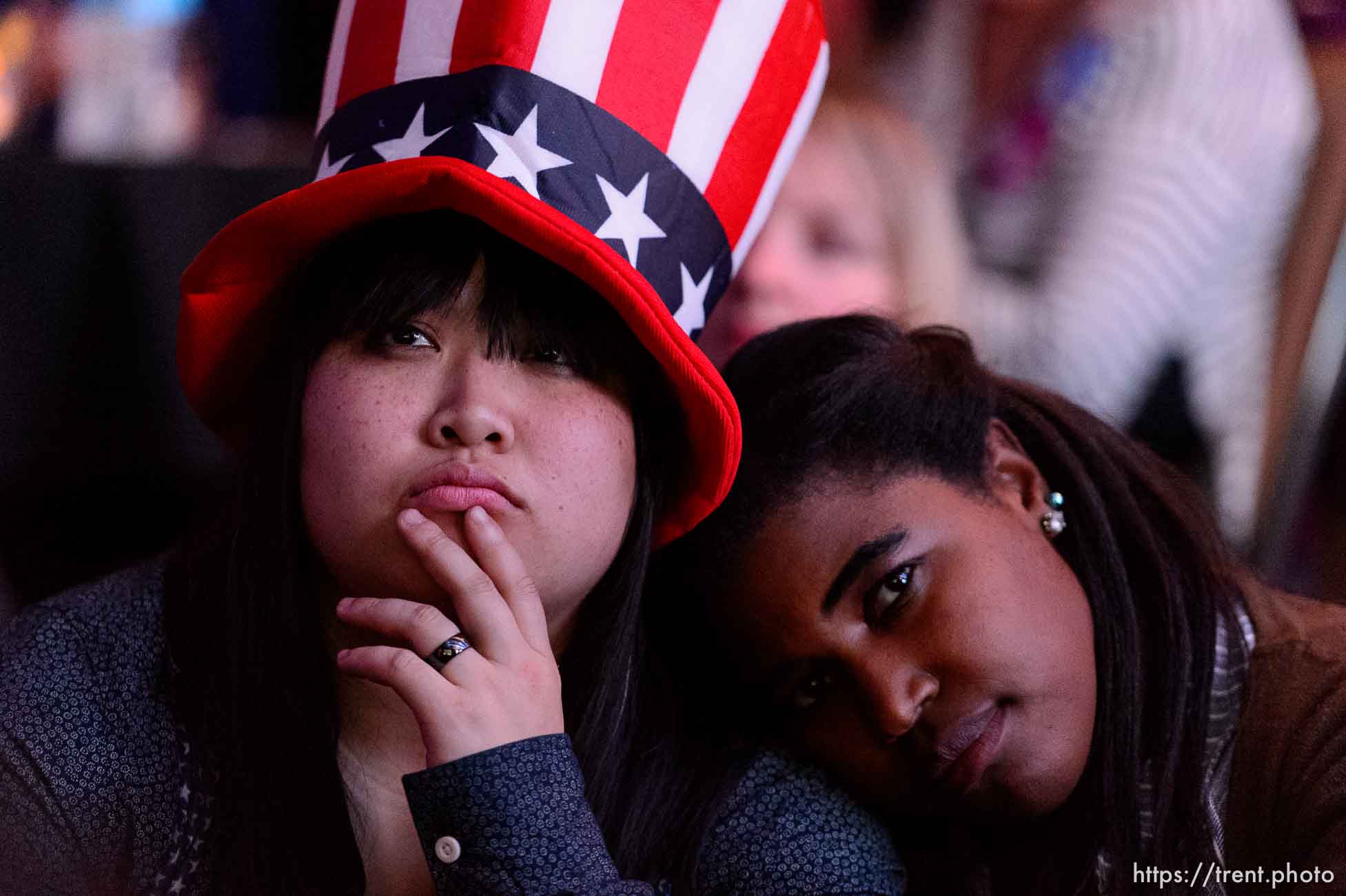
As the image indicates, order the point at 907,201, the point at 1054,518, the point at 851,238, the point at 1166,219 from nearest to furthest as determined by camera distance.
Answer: the point at 1054,518
the point at 851,238
the point at 907,201
the point at 1166,219

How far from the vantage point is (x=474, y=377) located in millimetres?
824

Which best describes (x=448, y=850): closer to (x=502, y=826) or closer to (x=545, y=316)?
(x=502, y=826)

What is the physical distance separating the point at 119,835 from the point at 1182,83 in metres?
1.88

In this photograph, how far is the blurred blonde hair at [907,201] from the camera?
1874 mm

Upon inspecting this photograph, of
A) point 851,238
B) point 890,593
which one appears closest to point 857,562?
point 890,593

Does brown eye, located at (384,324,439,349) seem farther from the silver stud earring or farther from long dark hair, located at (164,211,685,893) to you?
the silver stud earring

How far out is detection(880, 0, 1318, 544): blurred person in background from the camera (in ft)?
6.75

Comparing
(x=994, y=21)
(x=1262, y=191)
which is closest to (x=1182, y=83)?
(x=1262, y=191)

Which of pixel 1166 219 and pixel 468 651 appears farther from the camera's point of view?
pixel 1166 219

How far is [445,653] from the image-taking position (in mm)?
821

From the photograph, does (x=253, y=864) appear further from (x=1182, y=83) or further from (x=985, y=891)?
(x=1182, y=83)

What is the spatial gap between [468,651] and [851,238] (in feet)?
3.65

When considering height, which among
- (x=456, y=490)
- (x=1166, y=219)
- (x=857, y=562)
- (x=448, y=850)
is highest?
(x=1166, y=219)

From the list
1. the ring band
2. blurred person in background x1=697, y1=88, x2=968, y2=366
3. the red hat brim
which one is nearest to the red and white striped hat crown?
the red hat brim
